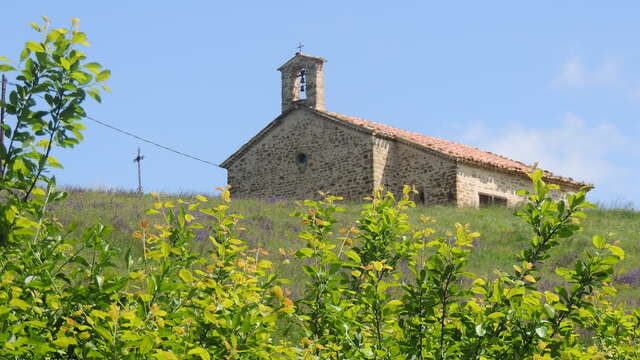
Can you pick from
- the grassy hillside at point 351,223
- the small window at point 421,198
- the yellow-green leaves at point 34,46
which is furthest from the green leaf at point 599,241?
the small window at point 421,198

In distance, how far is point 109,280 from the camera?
3.45 meters

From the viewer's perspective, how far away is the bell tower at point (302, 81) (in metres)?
25.6

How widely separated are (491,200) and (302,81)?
26.6ft

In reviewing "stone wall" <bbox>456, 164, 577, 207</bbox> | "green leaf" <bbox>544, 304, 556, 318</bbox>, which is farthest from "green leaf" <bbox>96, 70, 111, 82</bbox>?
"stone wall" <bbox>456, 164, 577, 207</bbox>

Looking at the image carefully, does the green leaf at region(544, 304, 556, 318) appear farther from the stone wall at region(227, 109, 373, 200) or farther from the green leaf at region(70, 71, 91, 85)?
the stone wall at region(227, 109, 373, 200)

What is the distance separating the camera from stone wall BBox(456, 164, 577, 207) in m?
23.5

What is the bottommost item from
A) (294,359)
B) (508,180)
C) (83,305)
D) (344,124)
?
(294,359)

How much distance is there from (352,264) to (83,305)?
1.71 meters

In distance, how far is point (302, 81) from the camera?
26.8 metres

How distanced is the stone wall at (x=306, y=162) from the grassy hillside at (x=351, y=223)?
2.34 meters

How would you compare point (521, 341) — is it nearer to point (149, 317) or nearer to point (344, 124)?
point (149, 317)

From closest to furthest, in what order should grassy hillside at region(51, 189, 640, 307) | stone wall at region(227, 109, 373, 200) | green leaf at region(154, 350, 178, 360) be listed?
green leaf at region(154, 350, 178, 360) → grassy hillside at region(51, 189, 640, 307) → stone wall at region(227, 109, 373, 200)

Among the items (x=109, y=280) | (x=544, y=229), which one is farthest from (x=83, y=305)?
(x=544, y=229)

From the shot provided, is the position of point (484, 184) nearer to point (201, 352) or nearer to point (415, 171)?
point (415, 171)
